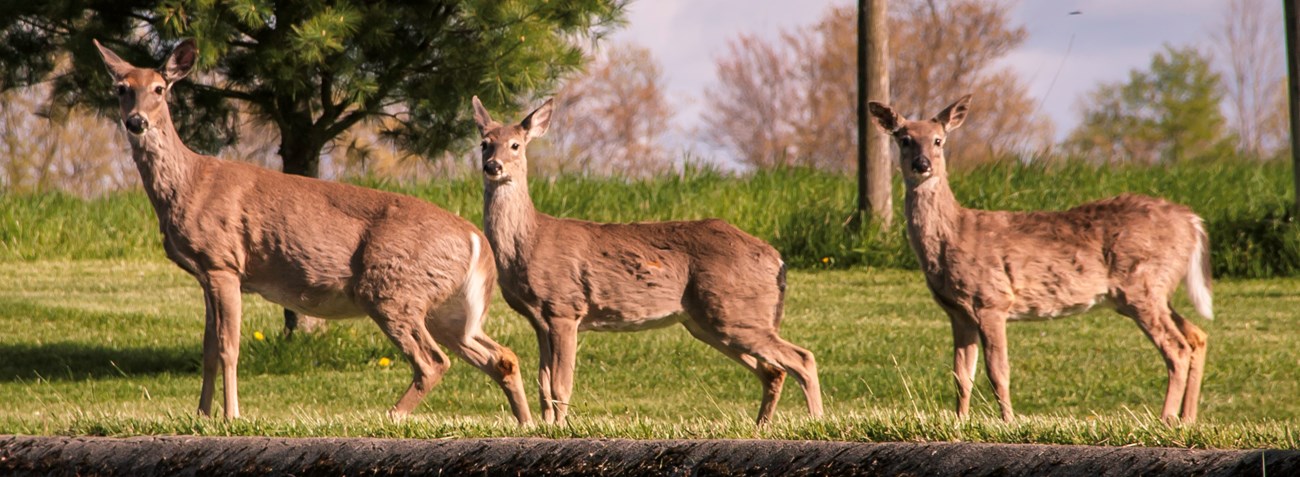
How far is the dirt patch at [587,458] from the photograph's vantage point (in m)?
4.48

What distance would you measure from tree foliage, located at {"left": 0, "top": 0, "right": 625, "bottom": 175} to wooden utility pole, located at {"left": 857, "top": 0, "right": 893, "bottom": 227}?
4.15m

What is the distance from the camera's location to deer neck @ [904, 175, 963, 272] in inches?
303

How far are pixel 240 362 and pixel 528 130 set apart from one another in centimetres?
361

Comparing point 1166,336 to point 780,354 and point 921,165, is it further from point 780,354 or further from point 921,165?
point 780,354

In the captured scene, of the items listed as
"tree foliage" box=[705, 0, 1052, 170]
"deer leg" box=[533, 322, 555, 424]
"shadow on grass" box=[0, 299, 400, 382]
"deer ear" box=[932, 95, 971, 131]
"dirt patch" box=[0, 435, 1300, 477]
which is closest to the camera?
"dirt patch" box=[0, 435, 1300, 477]

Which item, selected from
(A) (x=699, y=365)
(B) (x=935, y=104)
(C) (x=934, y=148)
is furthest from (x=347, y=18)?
(B) (x=935, y=104)

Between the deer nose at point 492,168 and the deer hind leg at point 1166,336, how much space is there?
335cm

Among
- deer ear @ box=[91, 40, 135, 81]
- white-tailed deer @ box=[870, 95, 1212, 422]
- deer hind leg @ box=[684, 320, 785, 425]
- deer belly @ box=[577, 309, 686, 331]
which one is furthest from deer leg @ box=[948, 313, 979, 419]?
deer ear @ box=[91, 40, 135, 81]

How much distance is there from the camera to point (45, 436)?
583cm

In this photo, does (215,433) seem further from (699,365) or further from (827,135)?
(827,135)

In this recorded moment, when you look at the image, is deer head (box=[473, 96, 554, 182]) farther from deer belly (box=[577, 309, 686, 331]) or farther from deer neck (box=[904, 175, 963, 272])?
deer neck (box=[904, 175, 963, 272])

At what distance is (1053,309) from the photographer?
7.85 meters

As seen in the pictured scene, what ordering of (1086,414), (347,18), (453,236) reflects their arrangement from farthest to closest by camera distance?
(347,18), (1086,414), (453,236)

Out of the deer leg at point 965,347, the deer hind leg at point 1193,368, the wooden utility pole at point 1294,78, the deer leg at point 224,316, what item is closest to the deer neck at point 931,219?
the deer leg at point 965,347
